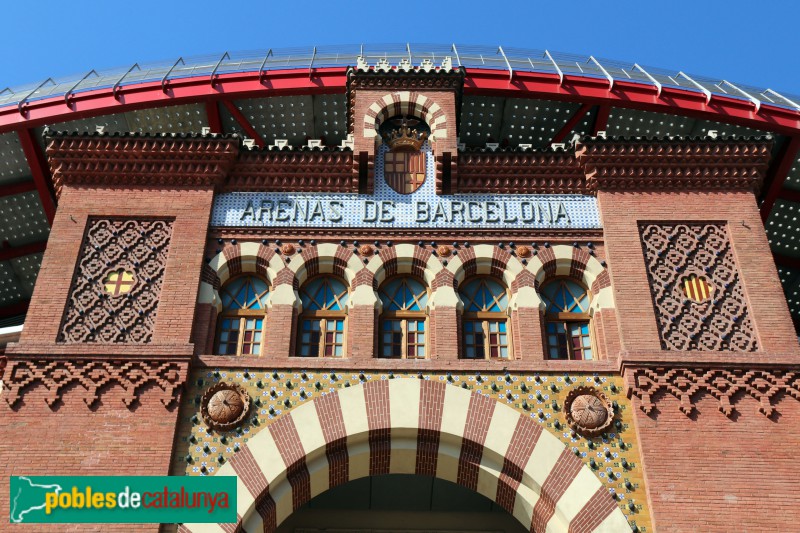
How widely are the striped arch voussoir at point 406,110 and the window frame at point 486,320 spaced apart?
8.25ft

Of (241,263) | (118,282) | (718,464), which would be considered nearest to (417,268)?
(241,263)

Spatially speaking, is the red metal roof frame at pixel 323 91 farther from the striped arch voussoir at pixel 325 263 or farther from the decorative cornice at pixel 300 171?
the striped arch voussoir at pixel 325 263

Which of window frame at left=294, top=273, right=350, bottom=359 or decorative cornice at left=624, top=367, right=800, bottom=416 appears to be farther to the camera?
window frame at left=294, top=273, right=350, bottom=359

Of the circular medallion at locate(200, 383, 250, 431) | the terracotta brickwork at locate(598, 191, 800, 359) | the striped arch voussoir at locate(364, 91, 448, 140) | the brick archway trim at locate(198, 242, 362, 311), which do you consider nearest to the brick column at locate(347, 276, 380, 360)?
the brick archway trim at locate(198, 242, 362, 311)

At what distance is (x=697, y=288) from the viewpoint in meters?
10.7

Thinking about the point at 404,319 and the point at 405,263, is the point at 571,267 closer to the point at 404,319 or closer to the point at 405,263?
the point at 405,263

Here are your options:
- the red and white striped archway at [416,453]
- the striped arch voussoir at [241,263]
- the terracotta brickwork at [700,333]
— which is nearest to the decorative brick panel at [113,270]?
the striped arch voussoir at [241,263]

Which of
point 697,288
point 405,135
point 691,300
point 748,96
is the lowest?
point 691,300

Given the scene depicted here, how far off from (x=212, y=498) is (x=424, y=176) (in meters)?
5.55

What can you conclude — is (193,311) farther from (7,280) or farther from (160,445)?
(7,280)

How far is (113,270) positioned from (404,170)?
437 cm

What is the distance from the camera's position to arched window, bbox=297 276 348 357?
10.4m

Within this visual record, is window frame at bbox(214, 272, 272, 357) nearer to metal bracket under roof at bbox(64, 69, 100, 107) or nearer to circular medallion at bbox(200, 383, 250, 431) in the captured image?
circular medallion at bbox(200, 383, 250, 431)

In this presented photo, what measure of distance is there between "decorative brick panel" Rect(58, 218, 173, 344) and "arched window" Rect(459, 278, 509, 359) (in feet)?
13.4
